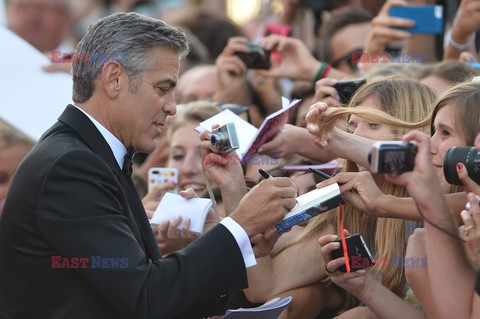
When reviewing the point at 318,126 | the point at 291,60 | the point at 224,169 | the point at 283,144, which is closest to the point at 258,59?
the point at 291,60

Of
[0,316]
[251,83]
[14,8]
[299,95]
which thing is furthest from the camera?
[14,8]

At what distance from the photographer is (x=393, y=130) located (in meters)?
3.64

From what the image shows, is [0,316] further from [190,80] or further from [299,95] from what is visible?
[190,80]

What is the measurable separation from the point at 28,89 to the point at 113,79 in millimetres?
1778

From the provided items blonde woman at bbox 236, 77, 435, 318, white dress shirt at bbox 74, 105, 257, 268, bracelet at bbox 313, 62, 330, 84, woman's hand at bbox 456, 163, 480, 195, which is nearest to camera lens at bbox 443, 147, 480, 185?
woman's hand at bbox 456, 163, 480, 195

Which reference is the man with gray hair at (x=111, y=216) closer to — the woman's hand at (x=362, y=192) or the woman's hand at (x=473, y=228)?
the woman's hand at (x=362, y=192)

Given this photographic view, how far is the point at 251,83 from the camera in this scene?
605cm

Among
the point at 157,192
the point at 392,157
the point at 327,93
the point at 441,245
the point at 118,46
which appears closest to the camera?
the point at 392,157

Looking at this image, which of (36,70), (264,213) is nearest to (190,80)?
(36,70)

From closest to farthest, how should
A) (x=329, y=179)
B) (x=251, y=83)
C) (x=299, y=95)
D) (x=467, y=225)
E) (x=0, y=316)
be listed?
(x=467, y=225), (x=0, y=316), (x=329, y=179), (x=299, y=95), (x=251, y=83)

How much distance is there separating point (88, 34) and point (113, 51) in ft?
0.51

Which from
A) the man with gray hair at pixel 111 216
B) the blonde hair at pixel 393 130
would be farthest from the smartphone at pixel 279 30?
the man with gray hair at pixel 111 216

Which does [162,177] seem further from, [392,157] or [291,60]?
[392,157]

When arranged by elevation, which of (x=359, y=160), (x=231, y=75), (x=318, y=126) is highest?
(x=318, y=126)
